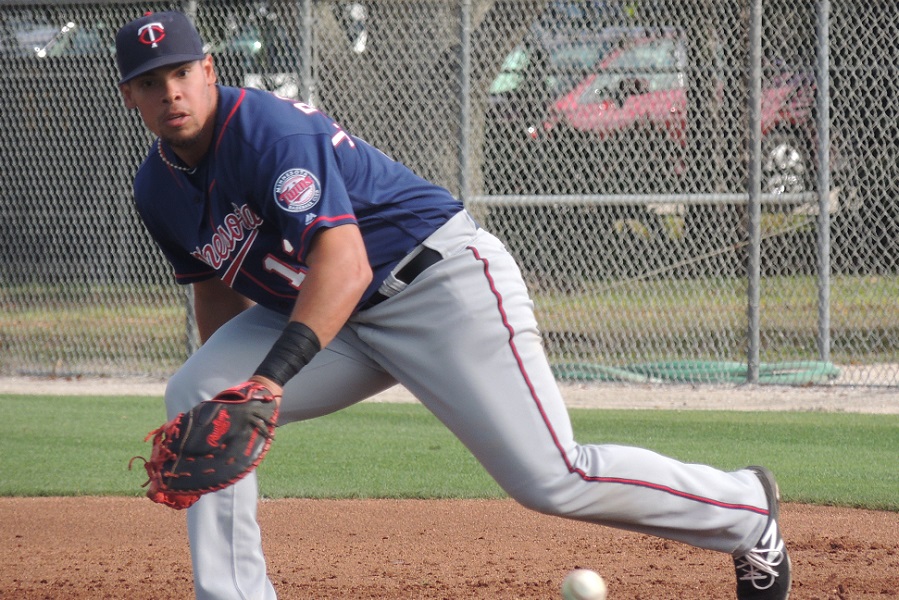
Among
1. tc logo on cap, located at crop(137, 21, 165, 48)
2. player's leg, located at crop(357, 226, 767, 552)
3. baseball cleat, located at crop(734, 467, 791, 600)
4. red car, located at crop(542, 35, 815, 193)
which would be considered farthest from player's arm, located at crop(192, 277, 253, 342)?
red car, located at crop(542, 35, 815, 193)

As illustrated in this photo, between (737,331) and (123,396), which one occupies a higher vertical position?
(737,331)

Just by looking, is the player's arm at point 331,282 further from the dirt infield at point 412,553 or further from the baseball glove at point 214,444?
the dirt infield at point 412,553

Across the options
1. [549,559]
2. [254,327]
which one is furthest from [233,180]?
[549,559]

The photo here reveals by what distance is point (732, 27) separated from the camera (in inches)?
Result: 316

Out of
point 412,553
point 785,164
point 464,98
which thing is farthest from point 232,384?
point 785,164

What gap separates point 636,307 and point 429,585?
4.65m

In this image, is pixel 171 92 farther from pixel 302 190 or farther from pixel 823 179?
pixel 823 179

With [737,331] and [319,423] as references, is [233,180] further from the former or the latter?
[737,331]

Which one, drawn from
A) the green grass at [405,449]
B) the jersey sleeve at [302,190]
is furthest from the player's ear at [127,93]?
the green grass at [405,449]

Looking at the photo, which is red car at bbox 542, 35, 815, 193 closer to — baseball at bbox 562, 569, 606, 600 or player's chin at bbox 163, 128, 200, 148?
baseball at bbox 562, 569, 606, 600

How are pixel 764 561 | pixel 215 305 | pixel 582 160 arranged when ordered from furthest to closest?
pixel 582 160, pixel 215 305, pixel 764 561

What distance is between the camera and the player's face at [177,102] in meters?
2.82

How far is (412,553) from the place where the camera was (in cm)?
433

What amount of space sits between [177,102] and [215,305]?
34.8 inches
